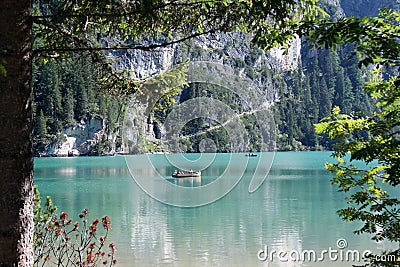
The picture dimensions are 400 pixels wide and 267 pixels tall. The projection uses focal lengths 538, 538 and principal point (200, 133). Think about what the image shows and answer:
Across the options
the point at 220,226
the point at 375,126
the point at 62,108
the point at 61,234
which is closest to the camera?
the point at 375,126

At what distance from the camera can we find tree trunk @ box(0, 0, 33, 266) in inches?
118

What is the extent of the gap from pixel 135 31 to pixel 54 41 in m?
0.70

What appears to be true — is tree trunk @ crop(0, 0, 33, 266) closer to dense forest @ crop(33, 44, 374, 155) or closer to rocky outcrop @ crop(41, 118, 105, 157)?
dense forest @ crop(33, 44, 374, 155)

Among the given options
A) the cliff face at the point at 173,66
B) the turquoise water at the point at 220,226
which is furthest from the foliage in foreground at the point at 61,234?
the turquoise water at the point at 220,226

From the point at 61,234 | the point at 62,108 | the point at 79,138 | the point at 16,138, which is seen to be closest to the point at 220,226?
the point at 61,234

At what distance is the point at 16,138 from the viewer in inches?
120

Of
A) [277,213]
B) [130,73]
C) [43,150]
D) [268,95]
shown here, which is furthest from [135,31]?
[268,95]

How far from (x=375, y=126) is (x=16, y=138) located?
112 inches

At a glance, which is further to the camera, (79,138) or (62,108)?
(79,138)

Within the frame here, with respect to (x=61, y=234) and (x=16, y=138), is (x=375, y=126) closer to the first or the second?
(x=16, y=138)

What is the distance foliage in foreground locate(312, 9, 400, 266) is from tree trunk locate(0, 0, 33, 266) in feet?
5.88

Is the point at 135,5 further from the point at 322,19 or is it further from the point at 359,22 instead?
the point at 359,22

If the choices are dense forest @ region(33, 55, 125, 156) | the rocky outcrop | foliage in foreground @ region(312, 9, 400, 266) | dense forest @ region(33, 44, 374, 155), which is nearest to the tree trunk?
foliage in foreground @ region(312, 9, 400, 266)

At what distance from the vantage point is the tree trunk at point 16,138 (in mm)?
3002
